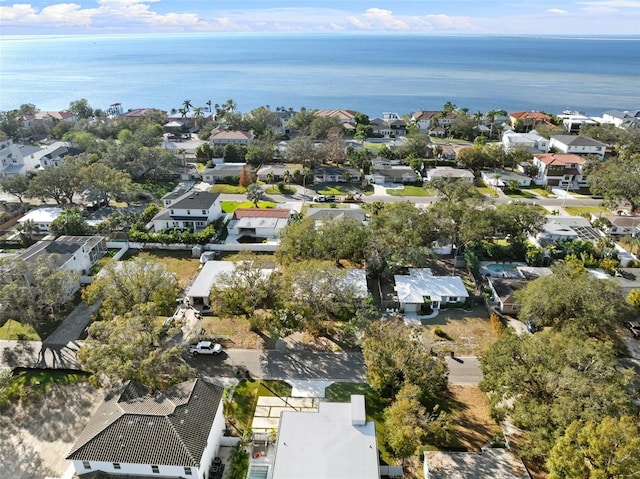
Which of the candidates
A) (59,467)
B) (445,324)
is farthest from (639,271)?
(59,467)

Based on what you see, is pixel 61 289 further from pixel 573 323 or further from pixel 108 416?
pixel 573 323

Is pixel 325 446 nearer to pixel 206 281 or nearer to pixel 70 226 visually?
pixel 206 281

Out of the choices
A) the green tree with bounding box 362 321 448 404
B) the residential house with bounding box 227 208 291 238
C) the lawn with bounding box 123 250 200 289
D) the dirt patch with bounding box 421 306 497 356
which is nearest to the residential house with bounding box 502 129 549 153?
the residential house with bounding box 227 208 291 238

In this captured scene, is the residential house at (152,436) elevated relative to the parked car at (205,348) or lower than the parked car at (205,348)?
elevated

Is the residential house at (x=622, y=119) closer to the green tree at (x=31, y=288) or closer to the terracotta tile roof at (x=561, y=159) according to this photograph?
the terracotta tile roof at (x=561, y=159)

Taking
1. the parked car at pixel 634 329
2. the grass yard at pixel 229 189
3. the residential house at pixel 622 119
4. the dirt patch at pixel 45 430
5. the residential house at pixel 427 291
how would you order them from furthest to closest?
1. the residential house at pixel 622 119
2. the grass yard at pixel 229 189
3. the residential house at pixel 427 291
4. the parked car at pixel 634 329
5. the dirt patch at pixel 45 430

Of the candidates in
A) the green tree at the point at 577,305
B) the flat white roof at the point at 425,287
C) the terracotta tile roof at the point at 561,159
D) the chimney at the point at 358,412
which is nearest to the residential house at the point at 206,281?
the flat white roof at the point at 425,287

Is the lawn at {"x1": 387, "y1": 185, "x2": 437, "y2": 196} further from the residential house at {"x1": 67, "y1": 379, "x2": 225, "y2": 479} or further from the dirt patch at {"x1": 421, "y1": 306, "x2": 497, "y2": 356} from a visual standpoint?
the residential house at {"x1": 67, "y1": 379, "x2": 225, "y2": 479}
